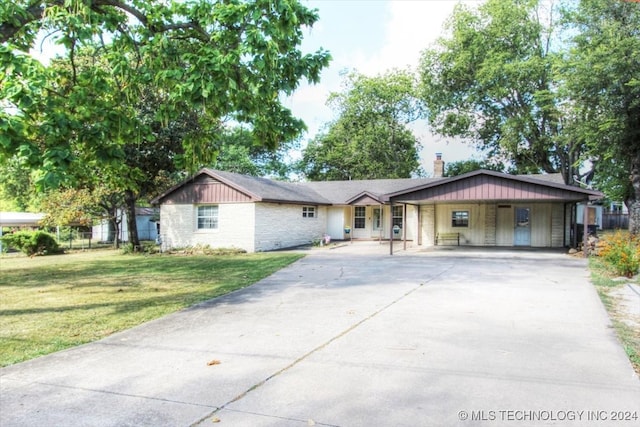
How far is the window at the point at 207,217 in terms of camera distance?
21.4 metres

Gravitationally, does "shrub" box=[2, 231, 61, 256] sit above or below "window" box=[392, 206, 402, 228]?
below

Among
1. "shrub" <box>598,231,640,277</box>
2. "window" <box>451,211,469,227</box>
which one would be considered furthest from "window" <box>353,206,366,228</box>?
"shrub" <box>598,231,640,277</box>

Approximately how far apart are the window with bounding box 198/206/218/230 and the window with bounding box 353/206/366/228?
938 cm

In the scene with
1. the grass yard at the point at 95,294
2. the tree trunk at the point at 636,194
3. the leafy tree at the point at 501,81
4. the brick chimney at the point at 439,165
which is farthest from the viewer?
the leafy tree at the point at 501,81

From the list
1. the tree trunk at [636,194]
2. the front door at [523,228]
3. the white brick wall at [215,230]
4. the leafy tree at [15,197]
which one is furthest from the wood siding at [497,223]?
the leafy tree at [15,197]

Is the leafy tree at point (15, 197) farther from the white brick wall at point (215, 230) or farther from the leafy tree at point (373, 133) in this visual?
the leafy tree at point (373, 133)

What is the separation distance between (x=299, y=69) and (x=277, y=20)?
4.04 feet

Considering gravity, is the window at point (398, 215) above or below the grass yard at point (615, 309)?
above

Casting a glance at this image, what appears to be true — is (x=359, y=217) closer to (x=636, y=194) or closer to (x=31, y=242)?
(x=636, y=194)

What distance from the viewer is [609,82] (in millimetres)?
19641

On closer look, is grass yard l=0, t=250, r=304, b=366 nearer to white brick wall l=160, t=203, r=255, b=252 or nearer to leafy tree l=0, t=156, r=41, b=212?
white brick wall l=160, t=203, r=255, b=252

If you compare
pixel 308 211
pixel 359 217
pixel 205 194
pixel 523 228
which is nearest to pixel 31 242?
pixel 205 194

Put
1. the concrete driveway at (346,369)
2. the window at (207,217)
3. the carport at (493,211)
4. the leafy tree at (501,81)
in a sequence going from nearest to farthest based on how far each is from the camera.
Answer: the concrete driveway at (346,369)
the carport at (493,211)
the window at (207,217)
the leafy tree at (501,81)

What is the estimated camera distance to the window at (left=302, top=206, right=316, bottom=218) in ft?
80.2
